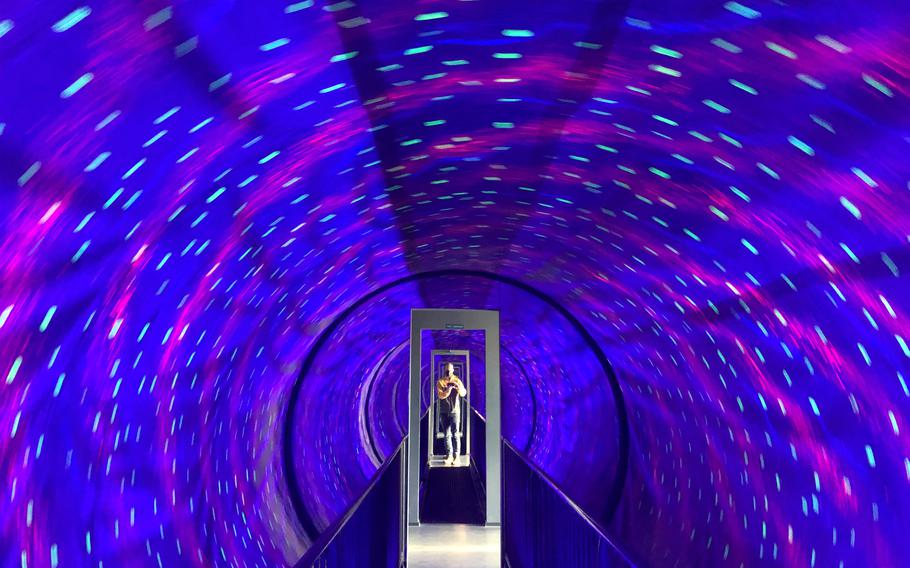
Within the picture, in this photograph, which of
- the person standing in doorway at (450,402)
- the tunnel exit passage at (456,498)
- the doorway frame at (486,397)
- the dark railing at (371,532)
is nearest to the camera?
the dark railing at (371,532)

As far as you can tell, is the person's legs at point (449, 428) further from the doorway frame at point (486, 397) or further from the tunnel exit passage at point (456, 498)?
the doorway frame at point (486, 397)

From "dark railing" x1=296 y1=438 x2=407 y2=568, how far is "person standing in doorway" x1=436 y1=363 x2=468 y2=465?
280 inches

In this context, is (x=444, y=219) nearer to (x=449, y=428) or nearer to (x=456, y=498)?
(x=456, y=498)

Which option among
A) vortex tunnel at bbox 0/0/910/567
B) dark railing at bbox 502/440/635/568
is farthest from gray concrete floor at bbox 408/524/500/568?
vortex tunnel at bbox 0/0/910/567

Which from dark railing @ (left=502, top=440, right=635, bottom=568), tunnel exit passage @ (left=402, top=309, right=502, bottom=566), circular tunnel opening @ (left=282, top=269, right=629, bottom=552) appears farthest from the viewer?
circular tunnel opening @ (left=282, top=269, right=629, bottom=552)

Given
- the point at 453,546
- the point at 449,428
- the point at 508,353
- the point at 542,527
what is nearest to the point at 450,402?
the point at 449,428

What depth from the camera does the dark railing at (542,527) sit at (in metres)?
4.77

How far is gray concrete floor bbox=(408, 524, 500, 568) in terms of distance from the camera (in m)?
10.5

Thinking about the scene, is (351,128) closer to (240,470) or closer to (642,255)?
(642,255)

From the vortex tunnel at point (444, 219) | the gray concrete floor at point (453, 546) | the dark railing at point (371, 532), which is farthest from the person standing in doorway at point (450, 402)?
the dark railing at point (371, 532)

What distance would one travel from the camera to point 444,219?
9.54m

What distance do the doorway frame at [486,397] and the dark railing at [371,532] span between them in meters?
2.54

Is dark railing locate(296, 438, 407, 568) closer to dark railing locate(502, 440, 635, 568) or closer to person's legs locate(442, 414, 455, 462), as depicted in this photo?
dark railing locate(502, 440, 635, 568)

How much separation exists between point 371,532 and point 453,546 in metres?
5.29
